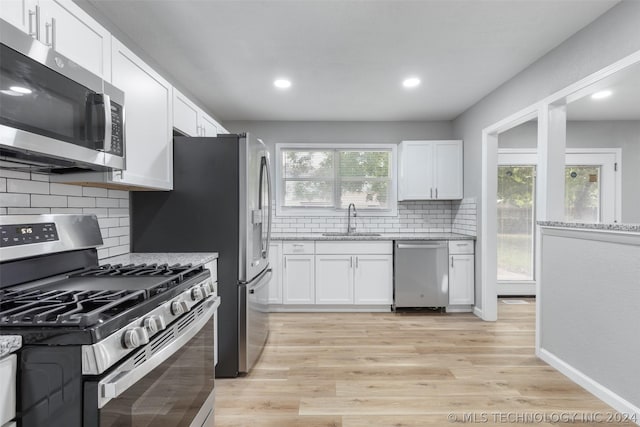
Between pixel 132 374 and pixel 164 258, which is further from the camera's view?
pixel 164 258

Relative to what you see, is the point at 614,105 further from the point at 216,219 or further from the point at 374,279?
the point at 216,219

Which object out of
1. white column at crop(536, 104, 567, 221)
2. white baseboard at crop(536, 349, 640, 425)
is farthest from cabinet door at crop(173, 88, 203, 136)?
white baseboard at crop(536, 349, 640, 425)

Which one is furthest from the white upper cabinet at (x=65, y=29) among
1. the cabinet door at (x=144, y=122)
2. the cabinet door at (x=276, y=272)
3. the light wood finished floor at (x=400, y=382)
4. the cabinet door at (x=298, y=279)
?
the cabinet door at (x=298, y=279)

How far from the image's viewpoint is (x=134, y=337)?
1.03 metres

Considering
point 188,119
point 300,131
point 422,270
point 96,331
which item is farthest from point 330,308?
point 96,331

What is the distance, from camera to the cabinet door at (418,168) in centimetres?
442

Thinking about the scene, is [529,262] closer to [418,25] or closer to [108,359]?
[418,25]

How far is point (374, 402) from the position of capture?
213 cm

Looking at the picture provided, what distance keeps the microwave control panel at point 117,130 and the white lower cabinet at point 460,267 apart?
351 cm

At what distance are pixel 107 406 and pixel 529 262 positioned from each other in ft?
17.2

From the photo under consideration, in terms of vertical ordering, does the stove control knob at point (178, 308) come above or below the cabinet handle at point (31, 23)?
below

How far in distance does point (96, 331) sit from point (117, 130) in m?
1.08

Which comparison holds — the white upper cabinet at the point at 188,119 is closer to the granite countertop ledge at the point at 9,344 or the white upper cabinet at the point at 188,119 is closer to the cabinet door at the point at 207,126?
the cabinet door at the point at 207,126

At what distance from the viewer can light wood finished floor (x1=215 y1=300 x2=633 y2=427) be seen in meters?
2.00
